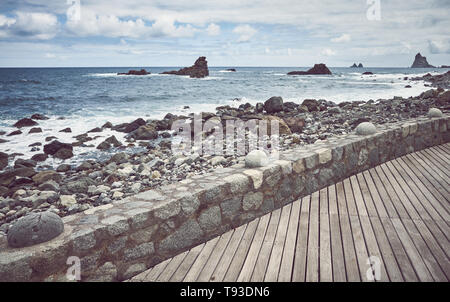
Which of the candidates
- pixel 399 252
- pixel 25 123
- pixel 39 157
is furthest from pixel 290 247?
pixel 25 123

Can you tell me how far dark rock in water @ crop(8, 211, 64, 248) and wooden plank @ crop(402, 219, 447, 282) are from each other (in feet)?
10.4

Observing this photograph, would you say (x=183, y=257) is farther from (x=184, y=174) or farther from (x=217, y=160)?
(x=217, y=160)

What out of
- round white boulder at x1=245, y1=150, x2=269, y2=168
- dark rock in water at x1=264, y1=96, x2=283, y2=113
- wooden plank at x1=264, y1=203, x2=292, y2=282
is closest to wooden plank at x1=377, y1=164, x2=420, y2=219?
wooden plank at x1=264, y1=203, x2=292, y2=282

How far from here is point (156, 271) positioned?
2713mm

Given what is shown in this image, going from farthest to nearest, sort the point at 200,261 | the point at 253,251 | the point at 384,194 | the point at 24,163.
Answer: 1. the point at 24,163
2. the point at 384,194
3. the point at 253,251
4. the point at 200,261

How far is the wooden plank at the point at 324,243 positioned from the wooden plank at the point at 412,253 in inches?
28.1

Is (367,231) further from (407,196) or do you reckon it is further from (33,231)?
(33,231)

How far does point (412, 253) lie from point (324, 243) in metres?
0.79

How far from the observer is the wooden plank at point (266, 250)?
2.58 meters

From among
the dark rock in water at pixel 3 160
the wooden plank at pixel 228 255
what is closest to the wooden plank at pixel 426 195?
the wooden plank at pixel 228 255

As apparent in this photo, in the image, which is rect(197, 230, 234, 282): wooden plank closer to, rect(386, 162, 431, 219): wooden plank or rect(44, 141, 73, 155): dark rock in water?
rect(386, 162, 431, 219): wooden plank

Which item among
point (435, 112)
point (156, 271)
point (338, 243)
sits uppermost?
point (435, 112)

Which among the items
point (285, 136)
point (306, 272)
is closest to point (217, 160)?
point (285, 136)

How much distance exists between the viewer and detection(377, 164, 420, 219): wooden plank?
3555mm
